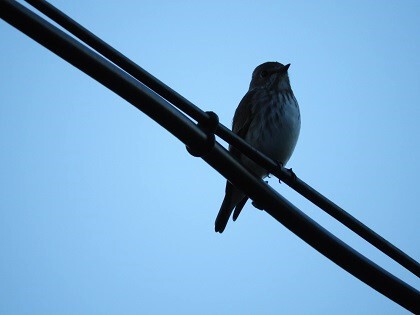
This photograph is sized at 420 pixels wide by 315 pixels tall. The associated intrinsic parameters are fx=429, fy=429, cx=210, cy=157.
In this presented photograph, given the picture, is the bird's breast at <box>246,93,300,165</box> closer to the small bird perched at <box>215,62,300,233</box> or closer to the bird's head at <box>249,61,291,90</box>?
the small bird perched at <box>215,62,300,233</box>

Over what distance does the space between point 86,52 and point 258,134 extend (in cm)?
357

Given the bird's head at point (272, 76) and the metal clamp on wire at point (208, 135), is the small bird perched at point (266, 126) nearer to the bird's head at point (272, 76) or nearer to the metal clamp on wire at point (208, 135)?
the bird's head at point (272, 76)

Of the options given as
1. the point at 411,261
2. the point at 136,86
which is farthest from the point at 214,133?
the point at 411,261

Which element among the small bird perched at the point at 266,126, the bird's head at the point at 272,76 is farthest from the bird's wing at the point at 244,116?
the bird's head at the point at 272,76

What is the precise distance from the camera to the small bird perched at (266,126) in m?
4.71

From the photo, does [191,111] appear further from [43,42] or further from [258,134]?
[258,134]

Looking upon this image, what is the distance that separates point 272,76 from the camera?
5.65 metres

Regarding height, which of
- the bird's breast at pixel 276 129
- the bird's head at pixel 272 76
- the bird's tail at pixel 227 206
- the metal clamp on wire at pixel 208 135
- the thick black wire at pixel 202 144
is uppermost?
the bird's head at pixel 272 76

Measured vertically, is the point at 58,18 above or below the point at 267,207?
above

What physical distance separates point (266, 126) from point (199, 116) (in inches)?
122

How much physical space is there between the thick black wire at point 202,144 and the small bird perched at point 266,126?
2.38 metres

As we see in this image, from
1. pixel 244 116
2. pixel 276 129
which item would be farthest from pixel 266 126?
pixel 244 116

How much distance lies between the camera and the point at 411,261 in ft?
7.14

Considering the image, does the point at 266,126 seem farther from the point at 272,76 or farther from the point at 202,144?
the point at 202,144
